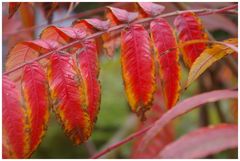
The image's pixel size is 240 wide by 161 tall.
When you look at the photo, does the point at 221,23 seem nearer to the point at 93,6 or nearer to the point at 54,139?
the point at 54,139

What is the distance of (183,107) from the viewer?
56cm

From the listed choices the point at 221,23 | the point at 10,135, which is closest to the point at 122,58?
the point at 10,135

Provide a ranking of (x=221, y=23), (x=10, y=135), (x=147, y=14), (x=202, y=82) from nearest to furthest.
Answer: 1. (x=10, y=135)
2. (x=147, y=14)
3. (x=221, y=23)
4. (x=202, y=82)

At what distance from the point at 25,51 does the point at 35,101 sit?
10 centimetres

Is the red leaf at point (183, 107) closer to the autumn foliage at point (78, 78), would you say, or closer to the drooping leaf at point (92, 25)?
the autumn foliage at point (78, 78)

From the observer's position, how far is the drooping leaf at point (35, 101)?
2.20 ft

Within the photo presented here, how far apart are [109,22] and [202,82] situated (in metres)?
0.77

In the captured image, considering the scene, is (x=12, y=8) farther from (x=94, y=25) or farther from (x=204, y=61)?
(x=204, y=61)

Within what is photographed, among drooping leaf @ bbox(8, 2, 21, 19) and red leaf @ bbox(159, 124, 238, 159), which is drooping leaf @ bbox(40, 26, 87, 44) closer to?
drooping leaf @ bbox(8, 2, 21, 19)

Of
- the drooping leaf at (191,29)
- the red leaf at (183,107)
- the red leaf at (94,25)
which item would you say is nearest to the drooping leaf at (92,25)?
the red leaf at (94,25)

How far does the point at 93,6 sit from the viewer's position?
10.8ft

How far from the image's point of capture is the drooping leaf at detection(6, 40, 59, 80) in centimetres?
71

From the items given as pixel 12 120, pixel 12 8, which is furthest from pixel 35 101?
pixel 12 8

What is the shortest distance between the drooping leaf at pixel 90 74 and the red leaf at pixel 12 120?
81mm
